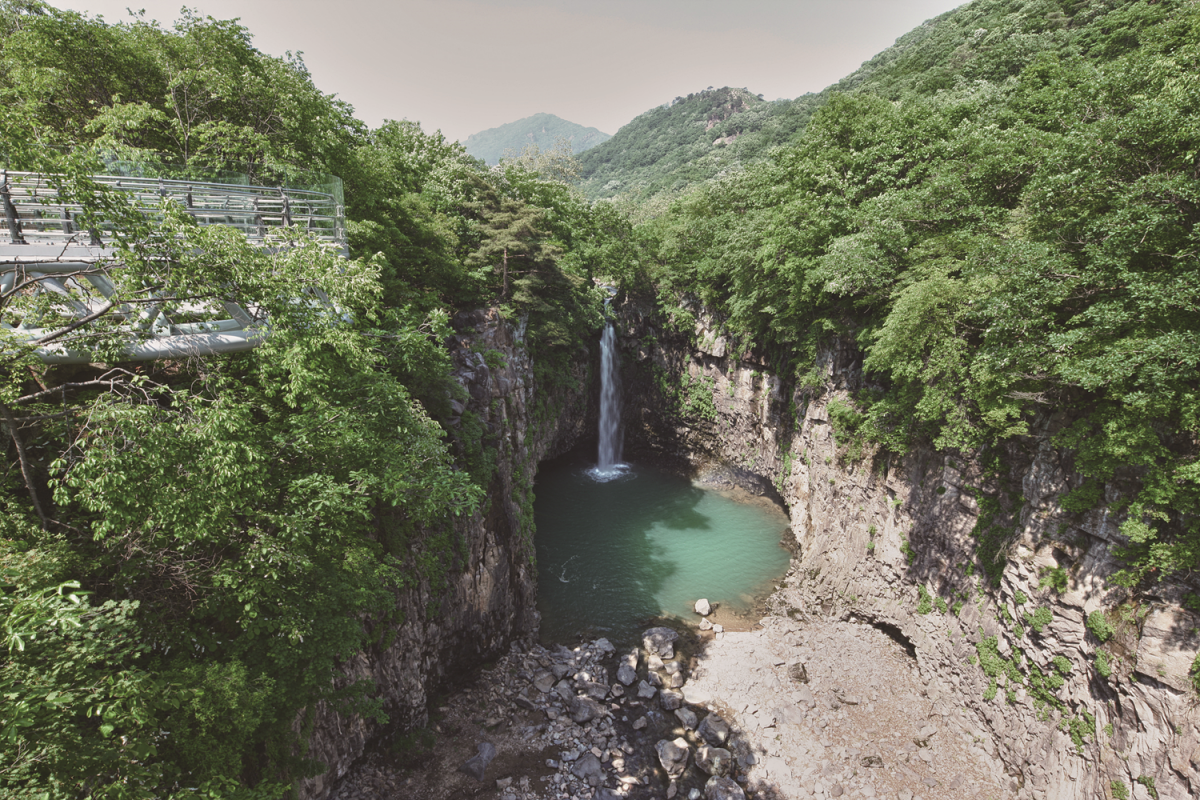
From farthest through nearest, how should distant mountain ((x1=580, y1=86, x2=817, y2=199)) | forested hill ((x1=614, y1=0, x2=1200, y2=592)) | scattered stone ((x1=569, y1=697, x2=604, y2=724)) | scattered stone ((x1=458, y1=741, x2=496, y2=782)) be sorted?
distant mountain ((x1=580, y1=86, x2=817, y2=199)) → scattered stone ((x1=569, y1=697, x2=604, y2=724)) → scattered stone ((x1=458, y1=741, x2=496, y2=782)) → forested hill ((x1=614, y1=0, x2=1200, y2=592))

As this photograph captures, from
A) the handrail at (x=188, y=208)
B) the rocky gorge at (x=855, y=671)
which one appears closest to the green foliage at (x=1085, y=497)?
the rocky gorge at (x=855, y=671)

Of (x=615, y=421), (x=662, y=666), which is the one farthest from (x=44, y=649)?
(x=615, y=421)

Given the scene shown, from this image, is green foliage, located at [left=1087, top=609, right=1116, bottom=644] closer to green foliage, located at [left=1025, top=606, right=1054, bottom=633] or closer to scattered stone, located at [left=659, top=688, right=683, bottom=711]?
green foliage, located at [left=1025, top=606, right=1054, bottom=633]

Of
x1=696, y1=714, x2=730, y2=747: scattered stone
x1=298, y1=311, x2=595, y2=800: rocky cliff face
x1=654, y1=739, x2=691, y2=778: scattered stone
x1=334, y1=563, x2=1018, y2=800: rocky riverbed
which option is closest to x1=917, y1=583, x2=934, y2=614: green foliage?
x1=334, y1=563, x2=1018, y2=800: rocky riverbed

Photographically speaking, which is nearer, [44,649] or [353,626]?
[44,649]

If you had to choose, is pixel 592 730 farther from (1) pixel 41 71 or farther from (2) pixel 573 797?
(1) pixel 41 71

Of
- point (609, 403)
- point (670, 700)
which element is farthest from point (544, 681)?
point (609, 403)

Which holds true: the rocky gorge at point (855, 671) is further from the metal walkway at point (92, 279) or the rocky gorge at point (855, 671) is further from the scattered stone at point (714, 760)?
the metal walkway at point (92, 279)
